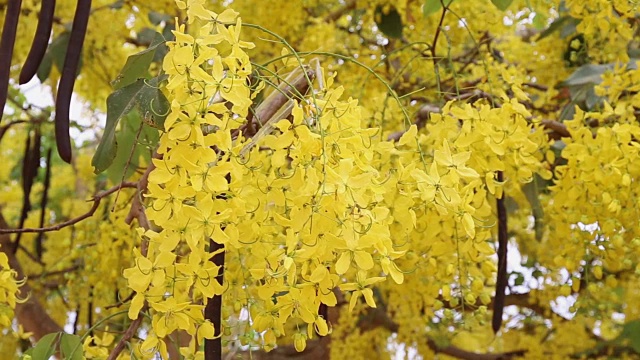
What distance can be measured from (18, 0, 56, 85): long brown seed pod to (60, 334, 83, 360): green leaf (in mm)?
341

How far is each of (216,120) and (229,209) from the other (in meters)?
0.10

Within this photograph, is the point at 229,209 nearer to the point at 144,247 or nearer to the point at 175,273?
the point at 175,273

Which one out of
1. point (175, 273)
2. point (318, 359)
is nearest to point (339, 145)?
point (175, 273)

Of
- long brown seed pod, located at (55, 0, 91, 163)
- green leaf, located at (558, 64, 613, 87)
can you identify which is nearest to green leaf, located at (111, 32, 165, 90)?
long brown seed pod, located at (55, 0, 91, 163)

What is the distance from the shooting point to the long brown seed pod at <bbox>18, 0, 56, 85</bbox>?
1054mm

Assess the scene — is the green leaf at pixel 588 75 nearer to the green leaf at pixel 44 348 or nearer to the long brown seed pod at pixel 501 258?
the long brown seed pod at pixel 501 258

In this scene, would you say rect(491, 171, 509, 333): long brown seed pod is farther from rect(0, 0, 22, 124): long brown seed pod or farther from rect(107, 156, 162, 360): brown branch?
rect(0, 0, 22, 124): long brown seed pod

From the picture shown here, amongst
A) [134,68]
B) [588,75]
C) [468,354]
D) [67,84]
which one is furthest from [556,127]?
[468,354]

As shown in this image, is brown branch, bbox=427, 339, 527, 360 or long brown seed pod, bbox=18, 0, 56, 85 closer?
long brown seed pod, bbox=18, 0, 56, 85

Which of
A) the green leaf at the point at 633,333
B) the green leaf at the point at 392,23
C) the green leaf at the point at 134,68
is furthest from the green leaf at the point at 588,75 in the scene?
the green leaf at the point at 134,68

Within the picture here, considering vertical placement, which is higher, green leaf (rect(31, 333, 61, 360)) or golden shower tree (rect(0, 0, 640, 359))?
golden shower tree (rect(0, 0, 640, 359))

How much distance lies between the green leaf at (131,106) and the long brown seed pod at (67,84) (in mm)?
45

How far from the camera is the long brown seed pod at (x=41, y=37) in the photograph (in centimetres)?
105

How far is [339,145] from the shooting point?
2.96 feet
